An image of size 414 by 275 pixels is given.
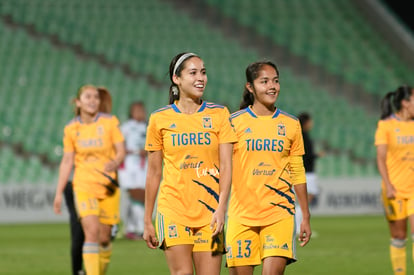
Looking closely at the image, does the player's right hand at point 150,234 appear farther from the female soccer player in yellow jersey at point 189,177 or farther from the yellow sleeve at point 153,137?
the yellow sleeve at point 153,137

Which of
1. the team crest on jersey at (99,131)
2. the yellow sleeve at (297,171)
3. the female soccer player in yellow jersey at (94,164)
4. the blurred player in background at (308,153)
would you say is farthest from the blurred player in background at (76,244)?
the blurred player in background at (308,153)

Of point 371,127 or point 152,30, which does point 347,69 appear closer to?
point 371,127

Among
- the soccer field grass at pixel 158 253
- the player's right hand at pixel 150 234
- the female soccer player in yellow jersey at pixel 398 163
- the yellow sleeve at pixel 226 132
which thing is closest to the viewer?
the player's right hand at pixel 150 234

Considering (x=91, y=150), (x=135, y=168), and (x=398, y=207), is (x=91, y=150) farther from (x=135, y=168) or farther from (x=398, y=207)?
(x=135, y=168)

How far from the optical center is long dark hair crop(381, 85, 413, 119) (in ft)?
30.7

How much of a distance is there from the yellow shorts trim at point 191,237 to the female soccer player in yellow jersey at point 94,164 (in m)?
3.28

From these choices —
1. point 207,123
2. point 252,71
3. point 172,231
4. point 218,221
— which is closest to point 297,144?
point 252,71

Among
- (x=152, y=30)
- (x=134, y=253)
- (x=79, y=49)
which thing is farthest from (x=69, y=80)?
(x=134, y=253)

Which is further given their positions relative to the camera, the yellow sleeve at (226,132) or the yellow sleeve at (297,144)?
the yellow sleeve at (297,144)

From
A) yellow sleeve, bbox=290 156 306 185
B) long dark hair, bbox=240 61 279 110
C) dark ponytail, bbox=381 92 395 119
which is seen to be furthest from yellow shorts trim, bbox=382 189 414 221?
long dark hair, bbox=240 61 279 110

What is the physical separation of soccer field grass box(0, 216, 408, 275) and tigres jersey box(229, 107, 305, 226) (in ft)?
13.5

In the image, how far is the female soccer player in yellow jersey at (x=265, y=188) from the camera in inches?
261

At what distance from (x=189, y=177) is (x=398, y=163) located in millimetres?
3959

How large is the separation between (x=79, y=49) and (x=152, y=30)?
2.89 metres
